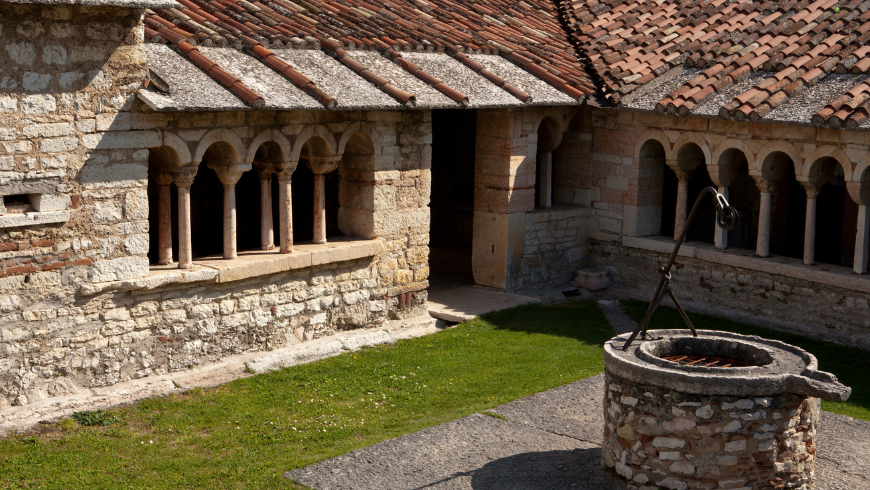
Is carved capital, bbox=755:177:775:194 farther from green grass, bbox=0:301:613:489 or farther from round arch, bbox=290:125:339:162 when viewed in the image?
round arch, bbox=290:125:339:162

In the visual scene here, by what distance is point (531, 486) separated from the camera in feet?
22.4

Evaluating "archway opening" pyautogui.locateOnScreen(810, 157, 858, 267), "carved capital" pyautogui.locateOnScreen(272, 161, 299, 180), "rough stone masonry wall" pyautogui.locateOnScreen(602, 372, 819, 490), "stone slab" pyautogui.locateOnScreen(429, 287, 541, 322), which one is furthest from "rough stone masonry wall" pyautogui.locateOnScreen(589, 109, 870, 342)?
"carved capital" pyautogui.locateOnScreen(272, 161, 299, 180)

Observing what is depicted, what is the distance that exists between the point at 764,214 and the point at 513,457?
217 inches

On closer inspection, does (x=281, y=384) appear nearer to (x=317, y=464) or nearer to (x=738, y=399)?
(x=317, y=464)

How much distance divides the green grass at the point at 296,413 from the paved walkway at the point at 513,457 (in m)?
0.24

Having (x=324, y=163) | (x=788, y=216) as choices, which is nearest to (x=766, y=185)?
(x=788, y=216)

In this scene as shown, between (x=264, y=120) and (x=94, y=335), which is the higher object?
(x=264, y=120)

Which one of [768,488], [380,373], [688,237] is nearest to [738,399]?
[768,488]

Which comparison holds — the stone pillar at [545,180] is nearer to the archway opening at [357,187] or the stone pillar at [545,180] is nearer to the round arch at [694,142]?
the round arch at [694,142]

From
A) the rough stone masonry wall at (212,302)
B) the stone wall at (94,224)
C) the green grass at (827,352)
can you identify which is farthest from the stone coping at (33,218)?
the green grass at (827,352)

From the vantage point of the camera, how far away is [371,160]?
10.4 meters

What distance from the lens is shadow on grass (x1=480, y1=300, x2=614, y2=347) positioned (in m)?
10.9

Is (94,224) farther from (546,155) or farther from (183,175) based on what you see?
(546,155)

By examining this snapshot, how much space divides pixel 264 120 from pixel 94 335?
8.42ft
